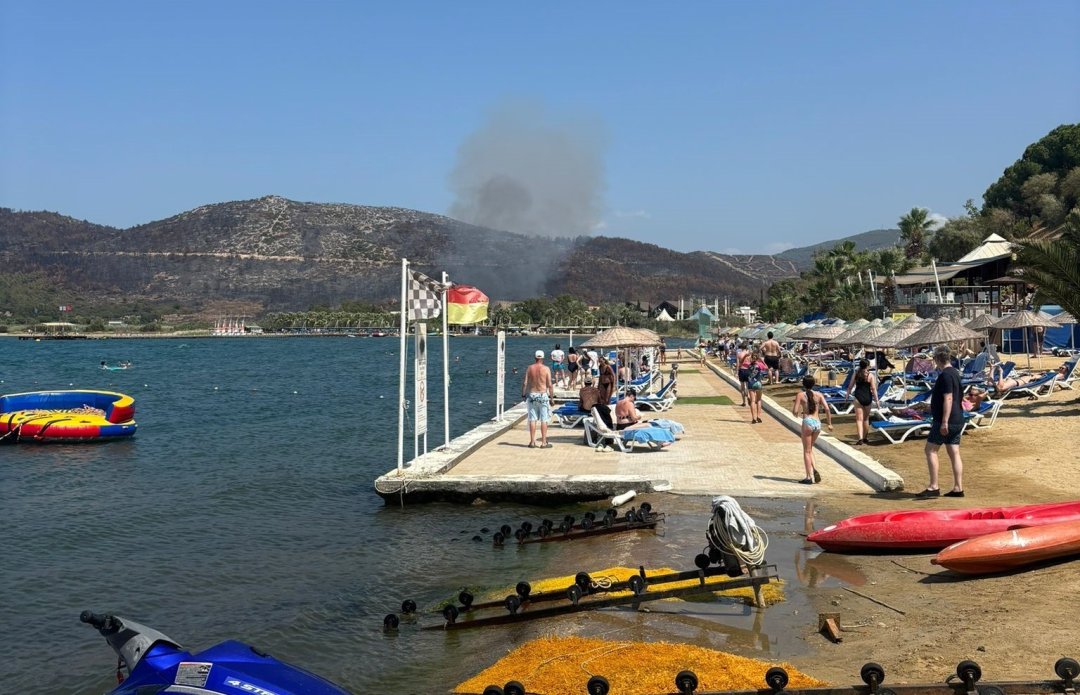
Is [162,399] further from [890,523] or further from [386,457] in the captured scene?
[890,523]

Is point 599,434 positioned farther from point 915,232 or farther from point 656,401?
point 915,232

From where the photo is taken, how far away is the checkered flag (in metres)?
13.6

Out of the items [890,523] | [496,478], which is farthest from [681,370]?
[890,523]

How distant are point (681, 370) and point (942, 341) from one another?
89.7 ft

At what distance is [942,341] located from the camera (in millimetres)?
19859

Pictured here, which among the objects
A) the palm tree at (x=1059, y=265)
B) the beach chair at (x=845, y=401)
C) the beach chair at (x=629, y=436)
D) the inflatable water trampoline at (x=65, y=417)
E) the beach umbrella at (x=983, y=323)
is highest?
the palm tree at (x=1059, y=265)

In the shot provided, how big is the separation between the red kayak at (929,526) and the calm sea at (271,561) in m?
1.51

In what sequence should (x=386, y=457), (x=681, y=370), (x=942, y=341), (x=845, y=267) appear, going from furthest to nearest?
1. (x=845, y=267)
2. (x=681, y=370)
3. (x=386, y=457)
4. (x=942, y=341)

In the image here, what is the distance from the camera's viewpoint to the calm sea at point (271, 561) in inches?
303

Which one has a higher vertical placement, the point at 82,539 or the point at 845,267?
the point at 845,267

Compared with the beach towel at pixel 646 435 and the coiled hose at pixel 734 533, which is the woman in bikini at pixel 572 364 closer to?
the beach towel at pixel 646 435

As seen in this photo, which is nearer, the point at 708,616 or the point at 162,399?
the point at 708,616

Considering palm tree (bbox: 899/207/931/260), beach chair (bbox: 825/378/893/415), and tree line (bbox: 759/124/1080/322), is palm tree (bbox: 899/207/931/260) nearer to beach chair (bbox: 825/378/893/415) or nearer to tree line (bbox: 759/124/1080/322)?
tree line (bbox: 759/124/1080/322)

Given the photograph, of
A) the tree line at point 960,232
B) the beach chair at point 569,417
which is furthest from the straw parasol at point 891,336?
the tree line at point 960,232
